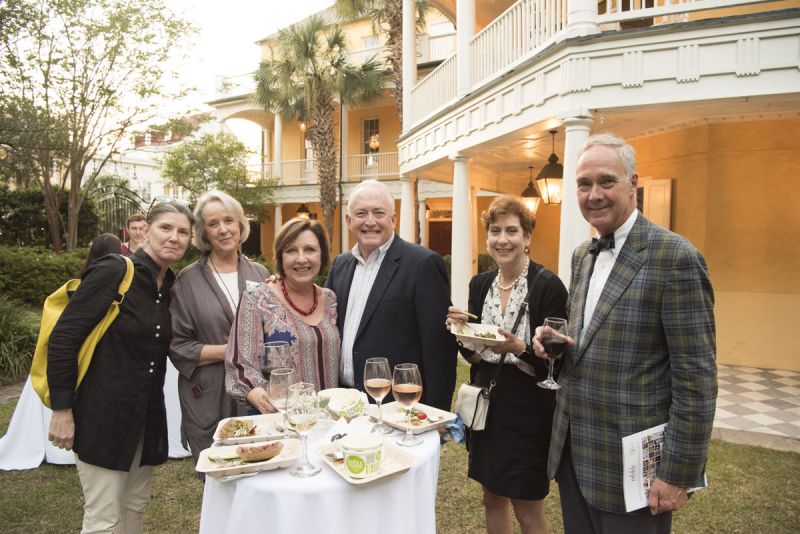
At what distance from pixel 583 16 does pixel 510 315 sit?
4.36 m

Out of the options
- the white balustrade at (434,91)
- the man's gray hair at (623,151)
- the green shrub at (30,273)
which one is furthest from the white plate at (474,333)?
the green shrub at (30,273)

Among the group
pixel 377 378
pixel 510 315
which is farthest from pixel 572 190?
pixel 377 378

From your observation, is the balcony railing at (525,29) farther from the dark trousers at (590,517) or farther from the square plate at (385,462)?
the square plate at (385,462)

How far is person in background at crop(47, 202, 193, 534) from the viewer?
2.42 metres

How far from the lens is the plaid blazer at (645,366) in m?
1.81

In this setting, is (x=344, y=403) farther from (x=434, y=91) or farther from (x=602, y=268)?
(x=434, y=91)

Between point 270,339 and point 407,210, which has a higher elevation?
point 407,210

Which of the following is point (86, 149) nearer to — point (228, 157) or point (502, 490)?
point (228, 157)

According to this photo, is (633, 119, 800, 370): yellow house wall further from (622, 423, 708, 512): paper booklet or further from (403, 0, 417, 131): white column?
(622, 423, 708, 512): paper booklet

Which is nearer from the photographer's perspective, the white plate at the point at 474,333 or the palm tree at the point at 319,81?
the white plate at the point at 474,333

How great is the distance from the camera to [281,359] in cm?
208

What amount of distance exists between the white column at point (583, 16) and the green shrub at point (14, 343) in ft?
29.1

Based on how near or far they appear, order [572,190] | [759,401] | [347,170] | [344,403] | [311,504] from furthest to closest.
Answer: [347,170]
[759,401]
[572,190]
[344,403]
[311,504]

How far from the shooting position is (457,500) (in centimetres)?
397
